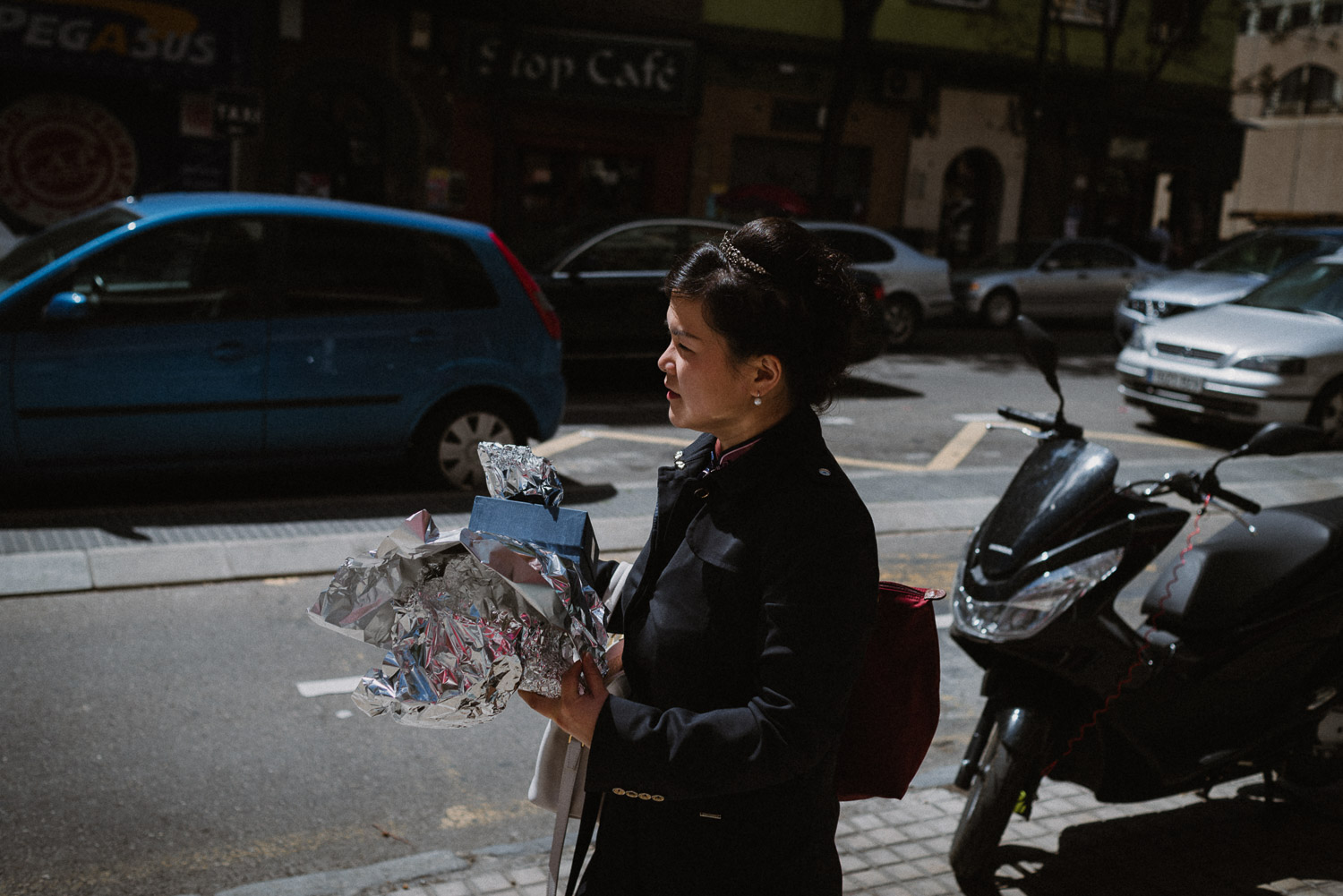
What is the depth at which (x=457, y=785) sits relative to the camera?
4066 mm

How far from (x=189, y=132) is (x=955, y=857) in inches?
655

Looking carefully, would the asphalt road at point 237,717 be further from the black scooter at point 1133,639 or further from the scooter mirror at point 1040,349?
the scooter mirror at point 1040,349

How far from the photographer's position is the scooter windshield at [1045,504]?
132 inches

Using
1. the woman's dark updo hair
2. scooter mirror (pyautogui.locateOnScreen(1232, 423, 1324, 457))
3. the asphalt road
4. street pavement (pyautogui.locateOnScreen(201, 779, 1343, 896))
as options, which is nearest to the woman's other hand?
the woman's dark updo hair

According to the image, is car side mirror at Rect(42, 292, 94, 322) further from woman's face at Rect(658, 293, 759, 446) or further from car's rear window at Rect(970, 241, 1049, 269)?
car's rear window at Rect(970, 241, 1049, 269)

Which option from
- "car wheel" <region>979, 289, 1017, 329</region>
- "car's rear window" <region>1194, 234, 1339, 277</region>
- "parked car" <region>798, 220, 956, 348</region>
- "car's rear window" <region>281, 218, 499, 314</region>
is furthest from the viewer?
"car wheel" <region>979, 289, 1017, 329</region>

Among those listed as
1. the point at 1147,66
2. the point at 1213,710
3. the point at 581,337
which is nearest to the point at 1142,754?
the point at 1213,710

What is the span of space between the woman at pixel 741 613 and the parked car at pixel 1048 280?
57.9 feet

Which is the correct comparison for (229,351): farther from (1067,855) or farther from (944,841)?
(1067,855)

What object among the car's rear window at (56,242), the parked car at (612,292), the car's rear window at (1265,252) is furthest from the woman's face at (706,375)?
the car's rear window at (1265,252)

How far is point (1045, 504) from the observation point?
3.44 meters

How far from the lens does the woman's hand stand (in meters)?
1.77

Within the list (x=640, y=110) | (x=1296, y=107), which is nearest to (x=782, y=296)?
(x=640, y=110)

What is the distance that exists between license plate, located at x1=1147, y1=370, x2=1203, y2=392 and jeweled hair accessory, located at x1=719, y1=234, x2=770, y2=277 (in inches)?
373
